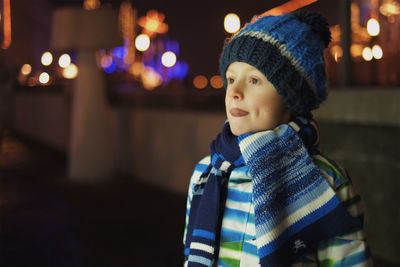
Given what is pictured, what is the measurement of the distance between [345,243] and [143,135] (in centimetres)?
663

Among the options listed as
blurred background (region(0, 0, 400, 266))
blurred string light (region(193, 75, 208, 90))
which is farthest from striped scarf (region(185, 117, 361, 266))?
blurred string light (region(193, 75, 208, 90))


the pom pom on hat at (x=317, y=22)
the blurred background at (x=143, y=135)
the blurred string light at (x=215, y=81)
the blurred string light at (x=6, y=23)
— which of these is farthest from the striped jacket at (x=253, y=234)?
the blurred string light at (x=215, y=81)

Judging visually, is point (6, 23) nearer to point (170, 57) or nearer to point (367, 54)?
point (367, 54)

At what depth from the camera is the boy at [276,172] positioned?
5.34ft

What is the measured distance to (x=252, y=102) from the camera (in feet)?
5.82

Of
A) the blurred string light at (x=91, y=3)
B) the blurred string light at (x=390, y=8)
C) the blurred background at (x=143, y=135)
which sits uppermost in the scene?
the blurred string light at (x=91, y=3)

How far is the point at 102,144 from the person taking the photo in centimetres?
815

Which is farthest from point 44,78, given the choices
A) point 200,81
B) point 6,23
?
point 6,23

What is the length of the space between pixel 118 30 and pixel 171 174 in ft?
7.88

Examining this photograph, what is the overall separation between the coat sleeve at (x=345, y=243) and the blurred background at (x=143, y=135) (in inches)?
38.9

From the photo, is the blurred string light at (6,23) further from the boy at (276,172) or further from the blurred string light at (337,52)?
the boy at (276,172)

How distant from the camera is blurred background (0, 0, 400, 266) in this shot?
4.07m

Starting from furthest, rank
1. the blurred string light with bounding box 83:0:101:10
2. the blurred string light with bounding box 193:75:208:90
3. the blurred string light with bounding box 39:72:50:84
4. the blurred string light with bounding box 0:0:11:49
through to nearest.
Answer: the blurred string light with bounding box 39:72:50:84 → the blurred string light with bounding box 83:0:101:10 → the blurred string light with bounding box 193:75:208:90 → the blurred string light with bounding box 0:0:11:49

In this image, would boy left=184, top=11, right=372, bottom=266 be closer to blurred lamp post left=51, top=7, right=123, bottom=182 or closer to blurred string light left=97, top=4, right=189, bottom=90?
blurred lamp post left=51, top=7, right=123, bottom=182
